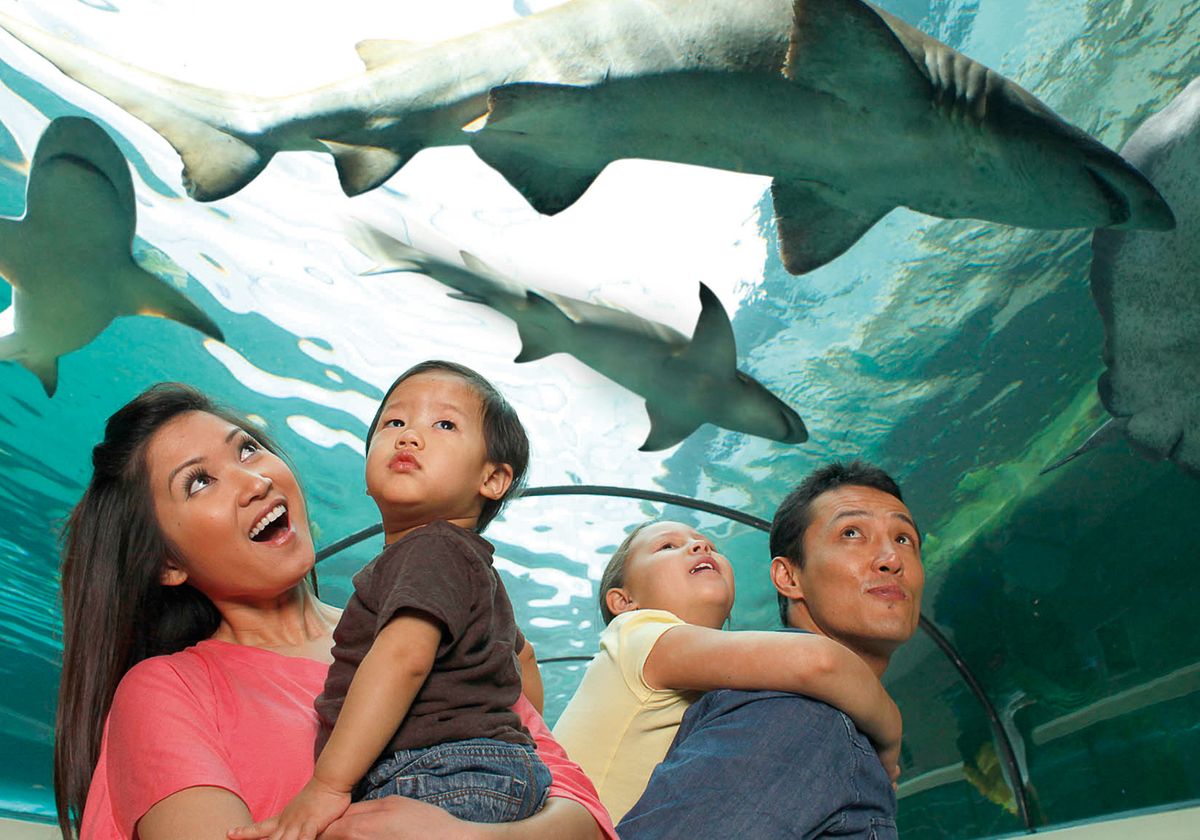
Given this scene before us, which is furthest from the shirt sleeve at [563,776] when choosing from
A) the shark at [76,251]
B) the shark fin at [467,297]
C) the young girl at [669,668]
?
the shark at [76,251]

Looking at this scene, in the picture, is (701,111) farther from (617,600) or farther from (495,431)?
(495,431)

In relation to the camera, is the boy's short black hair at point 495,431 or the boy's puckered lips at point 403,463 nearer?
the boy's puckered lips at point 403,463

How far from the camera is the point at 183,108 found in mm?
5910

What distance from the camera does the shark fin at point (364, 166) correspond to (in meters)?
5.32

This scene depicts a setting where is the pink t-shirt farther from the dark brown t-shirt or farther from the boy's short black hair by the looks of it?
the boy's short black hair

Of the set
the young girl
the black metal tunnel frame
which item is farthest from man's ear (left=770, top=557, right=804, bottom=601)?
the black metal tunnel frame

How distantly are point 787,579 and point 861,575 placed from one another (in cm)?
24

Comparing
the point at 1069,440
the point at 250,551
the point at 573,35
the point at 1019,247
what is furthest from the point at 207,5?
the point at 1069,440

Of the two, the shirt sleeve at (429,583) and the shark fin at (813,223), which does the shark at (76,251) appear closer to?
the shark fin at (813,223)

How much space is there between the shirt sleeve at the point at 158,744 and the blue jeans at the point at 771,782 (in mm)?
773

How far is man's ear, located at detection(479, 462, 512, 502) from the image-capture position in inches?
68.4

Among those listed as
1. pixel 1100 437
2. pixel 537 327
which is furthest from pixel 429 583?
pixel 1100 437

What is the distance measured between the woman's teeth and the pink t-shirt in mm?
244

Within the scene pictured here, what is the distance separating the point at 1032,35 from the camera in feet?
20.5
